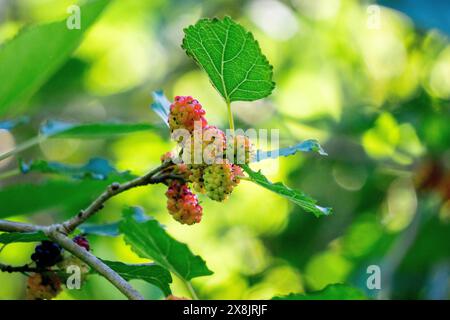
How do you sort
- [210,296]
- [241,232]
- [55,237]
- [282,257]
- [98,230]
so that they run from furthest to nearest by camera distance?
[241,232] → [282,257] → [210,296] → [98,230] → [55,237]

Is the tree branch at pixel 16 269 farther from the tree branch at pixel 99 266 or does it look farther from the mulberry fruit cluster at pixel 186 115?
the mulberry fruit cluster at pixel 186 115

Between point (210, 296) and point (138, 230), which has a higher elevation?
point (210, 296)

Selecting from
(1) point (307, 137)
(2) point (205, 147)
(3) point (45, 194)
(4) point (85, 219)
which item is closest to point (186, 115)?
(2) point (205, 147)

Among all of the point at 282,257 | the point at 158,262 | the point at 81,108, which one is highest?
the point at 81,108

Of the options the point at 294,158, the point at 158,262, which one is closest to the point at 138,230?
the point at 158,262

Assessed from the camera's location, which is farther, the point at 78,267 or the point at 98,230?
the point at 98,230

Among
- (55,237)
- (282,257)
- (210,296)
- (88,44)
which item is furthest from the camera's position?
(88,44)

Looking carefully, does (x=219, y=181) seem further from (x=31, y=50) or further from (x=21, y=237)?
(x=31, y=50)

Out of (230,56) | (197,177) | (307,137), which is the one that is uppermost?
(307,137)
